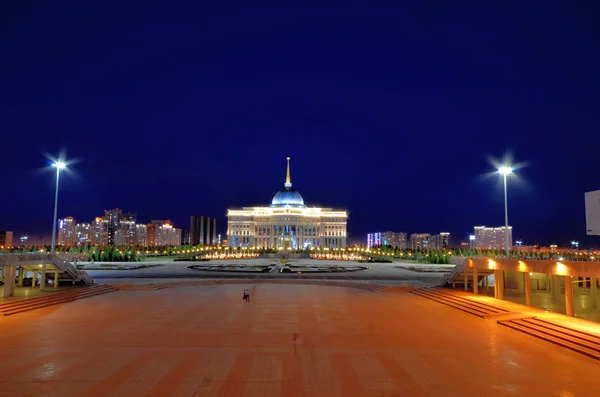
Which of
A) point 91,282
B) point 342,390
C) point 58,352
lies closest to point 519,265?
point 342,390

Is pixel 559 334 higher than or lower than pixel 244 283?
higher

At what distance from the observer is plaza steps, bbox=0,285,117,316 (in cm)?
2536

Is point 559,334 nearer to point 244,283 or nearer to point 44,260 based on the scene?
point 244,283

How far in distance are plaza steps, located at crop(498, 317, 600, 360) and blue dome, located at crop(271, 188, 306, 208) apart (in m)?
154

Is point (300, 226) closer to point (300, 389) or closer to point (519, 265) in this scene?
point (519, 265)

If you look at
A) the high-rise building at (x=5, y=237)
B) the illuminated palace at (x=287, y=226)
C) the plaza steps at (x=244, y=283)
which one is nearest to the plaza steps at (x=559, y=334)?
the plaza steps at (x=244, y=283)

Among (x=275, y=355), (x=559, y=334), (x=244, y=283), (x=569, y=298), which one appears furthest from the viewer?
(x=244, y=283)

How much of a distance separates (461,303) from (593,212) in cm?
1042

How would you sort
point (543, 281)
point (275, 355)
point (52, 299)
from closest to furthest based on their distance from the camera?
point (275, 355), point (52, 299), point (543, 281)

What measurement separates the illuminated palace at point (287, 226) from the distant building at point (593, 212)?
138987 millimetres

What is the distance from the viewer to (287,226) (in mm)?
167125

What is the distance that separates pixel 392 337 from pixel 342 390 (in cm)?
763

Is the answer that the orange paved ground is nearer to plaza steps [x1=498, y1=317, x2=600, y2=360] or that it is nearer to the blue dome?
plaza steps [x1=498, y1=317, x2=600, y2=360]

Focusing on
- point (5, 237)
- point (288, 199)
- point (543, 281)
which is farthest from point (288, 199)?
point (543, 281)
